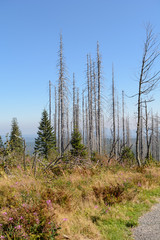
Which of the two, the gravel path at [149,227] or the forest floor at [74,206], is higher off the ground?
the forest floor at [74,206]

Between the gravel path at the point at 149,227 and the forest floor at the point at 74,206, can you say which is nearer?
the forest floor at the point at 74,206

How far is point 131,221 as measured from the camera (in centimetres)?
448

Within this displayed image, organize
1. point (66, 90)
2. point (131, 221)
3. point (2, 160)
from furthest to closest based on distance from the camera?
point (66, 90), point (2, 160), point (131, 221)

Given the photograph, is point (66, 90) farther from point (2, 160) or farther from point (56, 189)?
point (56, 189)

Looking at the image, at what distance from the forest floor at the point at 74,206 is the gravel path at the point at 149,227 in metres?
0.15

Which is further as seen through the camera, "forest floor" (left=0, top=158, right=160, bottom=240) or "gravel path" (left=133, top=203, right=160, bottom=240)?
"gravel path" (left=133, top=203, right=160, bottom=240)

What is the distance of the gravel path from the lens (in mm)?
3832

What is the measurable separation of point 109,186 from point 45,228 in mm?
3216

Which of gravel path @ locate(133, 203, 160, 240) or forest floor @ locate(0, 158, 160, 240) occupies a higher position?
forest floor @ locate(0, 158, 160, 240)

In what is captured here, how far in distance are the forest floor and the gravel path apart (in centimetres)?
15

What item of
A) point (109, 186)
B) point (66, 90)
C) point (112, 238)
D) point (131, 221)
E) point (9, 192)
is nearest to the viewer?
Answer: point (112, 238)

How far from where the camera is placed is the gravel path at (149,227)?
383 centimetres

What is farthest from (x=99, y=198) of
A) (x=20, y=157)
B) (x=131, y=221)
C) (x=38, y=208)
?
(x=20, y=157)

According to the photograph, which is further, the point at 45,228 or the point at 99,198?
the point at 99,198
